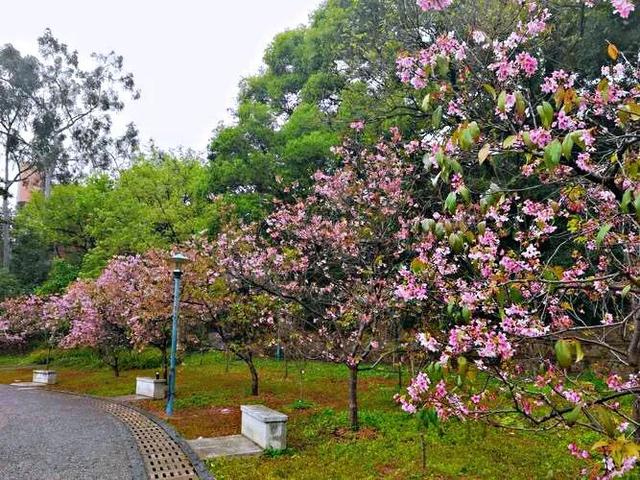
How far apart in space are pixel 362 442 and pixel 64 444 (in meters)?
4.82

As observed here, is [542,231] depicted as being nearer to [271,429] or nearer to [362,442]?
[362,442]

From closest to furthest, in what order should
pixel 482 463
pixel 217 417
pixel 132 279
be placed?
pixel 482 463, pixel 217 417, pixel 132 279

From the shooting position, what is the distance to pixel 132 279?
16031mm

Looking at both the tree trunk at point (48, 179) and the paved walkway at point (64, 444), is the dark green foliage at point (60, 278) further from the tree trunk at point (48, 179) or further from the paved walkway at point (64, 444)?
the paved walkway at point (64, 444)

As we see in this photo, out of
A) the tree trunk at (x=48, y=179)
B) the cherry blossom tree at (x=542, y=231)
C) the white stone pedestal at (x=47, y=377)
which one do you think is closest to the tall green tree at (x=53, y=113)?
the tree trunk at (x=48, y=179)

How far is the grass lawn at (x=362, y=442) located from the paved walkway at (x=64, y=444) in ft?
3.88

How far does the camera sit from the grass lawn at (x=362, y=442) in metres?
6.32

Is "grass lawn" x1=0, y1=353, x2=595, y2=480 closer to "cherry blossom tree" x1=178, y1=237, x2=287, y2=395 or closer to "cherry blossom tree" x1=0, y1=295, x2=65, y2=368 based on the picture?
"cherry blossom tree" x1=178, y1=237, x2=287, y2=395

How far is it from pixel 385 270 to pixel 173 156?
65.2ft

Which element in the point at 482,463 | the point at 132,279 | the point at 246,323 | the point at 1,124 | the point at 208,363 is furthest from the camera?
the point at 1,124

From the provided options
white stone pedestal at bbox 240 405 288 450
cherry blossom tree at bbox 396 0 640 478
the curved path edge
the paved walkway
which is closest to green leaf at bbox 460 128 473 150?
cherry blossom tree at bbox 396 0 640 478

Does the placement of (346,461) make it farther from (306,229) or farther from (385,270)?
(306,229)

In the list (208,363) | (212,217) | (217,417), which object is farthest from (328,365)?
(217,417)

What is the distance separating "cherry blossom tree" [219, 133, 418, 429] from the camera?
8.61 metres
